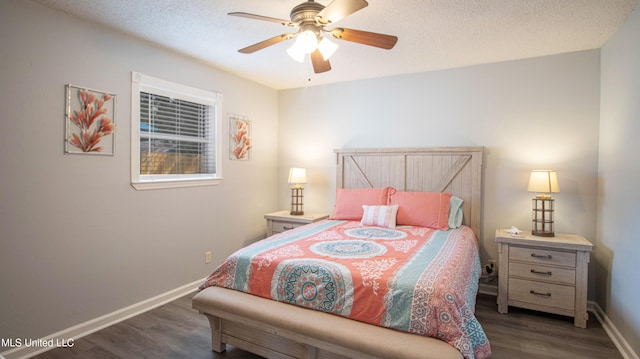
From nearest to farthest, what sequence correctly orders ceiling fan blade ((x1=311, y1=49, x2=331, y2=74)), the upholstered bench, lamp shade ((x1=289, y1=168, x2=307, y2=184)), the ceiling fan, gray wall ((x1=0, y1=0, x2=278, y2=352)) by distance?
1. the upholstered bench
2. the ceiling fan
3. gray wall ((x1=0, y1=0, x2=278, y2=352))
4. ceiling fan blade ((x1=311, y1=49, x2=331, y2=74))
5. lamp shade ((x1=289, y1=168, x2=307, y2=184))

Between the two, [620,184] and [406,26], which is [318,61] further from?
[620,184]

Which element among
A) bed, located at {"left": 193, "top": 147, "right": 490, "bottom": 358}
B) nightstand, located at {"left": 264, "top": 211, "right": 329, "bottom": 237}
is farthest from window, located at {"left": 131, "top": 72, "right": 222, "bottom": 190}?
bed, located at {"left": 193, "top": 147, "right": 490, "bottom": 358}

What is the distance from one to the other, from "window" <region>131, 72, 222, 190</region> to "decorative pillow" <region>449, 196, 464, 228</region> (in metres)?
2.62

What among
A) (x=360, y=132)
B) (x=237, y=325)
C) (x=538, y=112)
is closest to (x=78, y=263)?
(x=237, y=325)

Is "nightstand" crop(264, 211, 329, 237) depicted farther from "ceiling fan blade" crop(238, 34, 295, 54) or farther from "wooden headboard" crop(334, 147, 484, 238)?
"ceiling fan blade" crop(238, 34, 295, 54)

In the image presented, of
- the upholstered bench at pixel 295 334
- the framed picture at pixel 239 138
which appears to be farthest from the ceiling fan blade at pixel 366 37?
the framed picture at pixel 239 138

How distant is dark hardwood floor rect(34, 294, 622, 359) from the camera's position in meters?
2.25

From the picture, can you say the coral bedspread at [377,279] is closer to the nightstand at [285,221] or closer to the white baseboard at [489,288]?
the white baseboard at [489,288]

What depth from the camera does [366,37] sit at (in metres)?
2.05

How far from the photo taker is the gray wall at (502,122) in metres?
3.08

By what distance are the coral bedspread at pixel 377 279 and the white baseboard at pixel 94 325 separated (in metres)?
1.06

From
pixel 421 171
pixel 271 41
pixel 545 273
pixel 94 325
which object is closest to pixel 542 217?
pixel 545 273

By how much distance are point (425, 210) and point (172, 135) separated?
2745mm

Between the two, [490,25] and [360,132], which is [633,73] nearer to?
[490,25]
